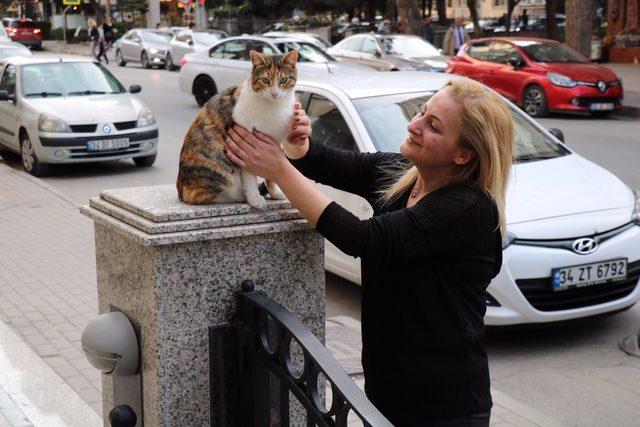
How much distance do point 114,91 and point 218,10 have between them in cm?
4441

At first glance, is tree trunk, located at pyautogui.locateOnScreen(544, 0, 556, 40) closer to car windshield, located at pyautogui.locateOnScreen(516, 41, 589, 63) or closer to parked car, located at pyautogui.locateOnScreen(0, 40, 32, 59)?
car windshield, located at pyautogui.locateOnScreen(516, 41, 589, 63)

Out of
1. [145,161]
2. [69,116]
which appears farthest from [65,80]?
[145,161]

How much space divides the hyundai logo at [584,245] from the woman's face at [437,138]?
3658 mm

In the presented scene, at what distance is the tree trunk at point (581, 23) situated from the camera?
23734 mm

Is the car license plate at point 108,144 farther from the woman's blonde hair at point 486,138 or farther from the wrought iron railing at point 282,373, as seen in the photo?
the woman's blonde hair at point 486,138

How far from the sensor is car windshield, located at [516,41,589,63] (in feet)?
63.2

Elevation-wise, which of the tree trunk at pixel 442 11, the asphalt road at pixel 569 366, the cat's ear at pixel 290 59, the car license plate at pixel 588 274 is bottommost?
the asphalt road at pixel 569 366

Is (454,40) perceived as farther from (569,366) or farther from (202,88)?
(569,366)

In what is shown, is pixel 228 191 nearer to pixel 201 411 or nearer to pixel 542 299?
pixel 201 411

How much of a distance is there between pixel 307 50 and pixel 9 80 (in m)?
8.29

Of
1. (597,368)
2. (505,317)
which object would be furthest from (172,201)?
(597,368)

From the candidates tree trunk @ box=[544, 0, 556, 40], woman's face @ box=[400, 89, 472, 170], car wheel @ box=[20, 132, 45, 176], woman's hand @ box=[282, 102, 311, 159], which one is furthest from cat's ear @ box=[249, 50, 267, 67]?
tree trunk @ box=[544, 0, 556, 40]

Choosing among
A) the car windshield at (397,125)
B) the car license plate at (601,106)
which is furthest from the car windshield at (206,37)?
the car windshield at (397,125)

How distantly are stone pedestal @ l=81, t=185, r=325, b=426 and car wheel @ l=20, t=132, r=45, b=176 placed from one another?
10.6m
